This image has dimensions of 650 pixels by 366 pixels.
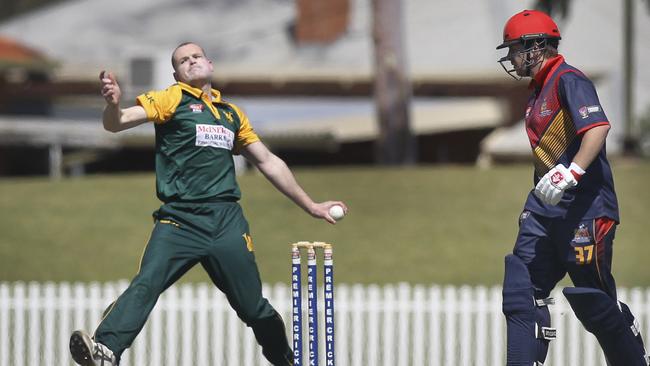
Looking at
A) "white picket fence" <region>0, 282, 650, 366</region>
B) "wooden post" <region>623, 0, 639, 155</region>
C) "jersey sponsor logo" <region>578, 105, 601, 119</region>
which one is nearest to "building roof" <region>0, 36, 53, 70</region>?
"wooden post" <region>623, 0, 639, 155</region>

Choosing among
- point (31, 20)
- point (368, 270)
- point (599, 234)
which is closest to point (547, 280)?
point (599, 234)

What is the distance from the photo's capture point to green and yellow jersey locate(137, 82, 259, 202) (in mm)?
7266

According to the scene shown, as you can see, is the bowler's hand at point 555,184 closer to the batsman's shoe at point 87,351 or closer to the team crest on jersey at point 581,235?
the team crest on jersey at point 581,235

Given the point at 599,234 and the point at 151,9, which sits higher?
the point at 151,9

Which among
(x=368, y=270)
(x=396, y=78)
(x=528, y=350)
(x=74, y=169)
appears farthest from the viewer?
(x=74, y=169)

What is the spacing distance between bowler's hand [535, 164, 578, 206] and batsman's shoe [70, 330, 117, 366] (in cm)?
238

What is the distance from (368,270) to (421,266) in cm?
68

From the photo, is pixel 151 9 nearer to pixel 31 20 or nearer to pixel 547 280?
pixel 31 20

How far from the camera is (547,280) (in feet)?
23.8

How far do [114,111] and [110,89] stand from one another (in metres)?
0.12

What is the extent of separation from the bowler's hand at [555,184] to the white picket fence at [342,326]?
490cm

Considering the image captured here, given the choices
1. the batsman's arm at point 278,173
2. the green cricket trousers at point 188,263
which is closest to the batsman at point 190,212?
the green cricket trousers at point 188,263

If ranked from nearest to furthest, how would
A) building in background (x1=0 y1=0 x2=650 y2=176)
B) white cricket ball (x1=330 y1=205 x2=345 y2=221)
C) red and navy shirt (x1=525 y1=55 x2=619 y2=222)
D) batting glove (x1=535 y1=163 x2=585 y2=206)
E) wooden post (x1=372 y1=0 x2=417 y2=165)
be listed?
batting glove (x1=535 y1=163 x2=585 y2=206) → red and navy shirt (x1=525 y1=55 x2=619 y2=222) → white cricket ball (x1=330 y1=205 x2=345 y2=221) → wooden post (x1=372 y1=0 x2=417 y2=165) → building in background (x1=0 y1=0 x2=650 y2=176)

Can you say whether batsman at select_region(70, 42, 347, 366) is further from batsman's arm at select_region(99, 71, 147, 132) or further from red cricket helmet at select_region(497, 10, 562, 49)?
red cricket helmet at select_region(497, 10, 562, 49)
